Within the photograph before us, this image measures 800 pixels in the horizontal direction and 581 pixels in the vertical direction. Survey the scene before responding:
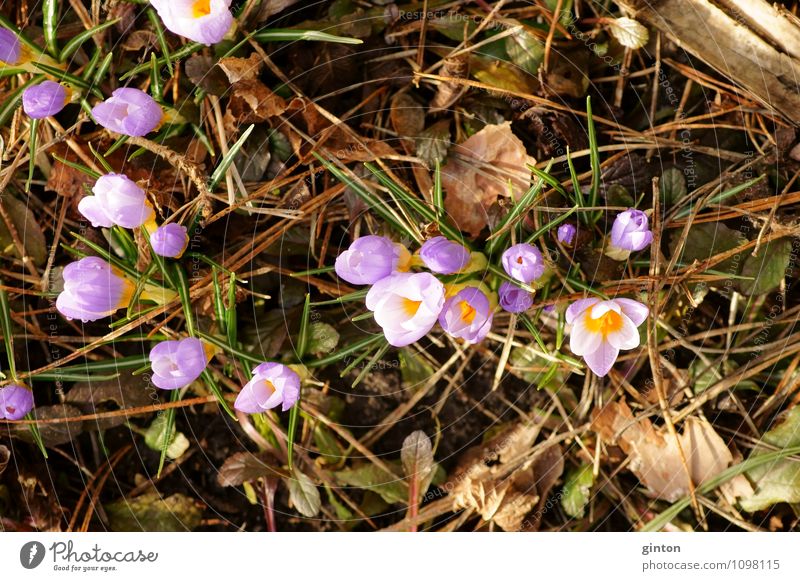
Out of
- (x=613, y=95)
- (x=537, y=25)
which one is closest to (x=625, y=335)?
(x=613, y=95)

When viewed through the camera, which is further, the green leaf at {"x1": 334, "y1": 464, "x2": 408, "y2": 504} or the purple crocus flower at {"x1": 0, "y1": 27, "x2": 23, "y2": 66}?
the green leaf at {"x1": 334, "y1": 464, "x2": 408, "y2": 504}

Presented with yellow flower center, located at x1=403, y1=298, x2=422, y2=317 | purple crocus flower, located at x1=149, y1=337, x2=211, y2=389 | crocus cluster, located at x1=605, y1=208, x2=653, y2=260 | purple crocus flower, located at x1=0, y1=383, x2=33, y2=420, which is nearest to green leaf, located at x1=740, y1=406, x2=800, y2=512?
crocus cluster, located at x1=605, y1=208, x2=653, y2=260

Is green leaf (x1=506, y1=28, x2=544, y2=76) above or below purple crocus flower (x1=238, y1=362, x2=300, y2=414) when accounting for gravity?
above

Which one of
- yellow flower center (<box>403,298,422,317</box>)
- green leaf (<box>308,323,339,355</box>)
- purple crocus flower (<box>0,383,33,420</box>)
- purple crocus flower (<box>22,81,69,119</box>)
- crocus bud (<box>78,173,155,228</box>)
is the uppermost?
purple crocus flower (<box>22,81,69,119</box>)

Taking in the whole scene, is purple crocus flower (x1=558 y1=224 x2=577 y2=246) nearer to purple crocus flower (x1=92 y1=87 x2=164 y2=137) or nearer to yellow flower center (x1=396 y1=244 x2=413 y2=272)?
yellow flower center (x1=396 y1=244 x2=413 y2=272)

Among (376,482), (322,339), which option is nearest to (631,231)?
(322,339)

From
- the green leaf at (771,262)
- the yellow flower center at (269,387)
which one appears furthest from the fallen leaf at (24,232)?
the green leaf at (771,262)

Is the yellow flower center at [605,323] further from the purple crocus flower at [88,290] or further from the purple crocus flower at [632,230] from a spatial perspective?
the purple crocus flower at [88,290]
